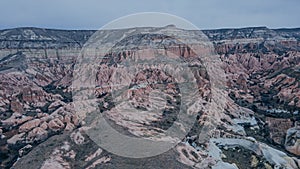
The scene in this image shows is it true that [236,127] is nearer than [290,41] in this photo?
Yes

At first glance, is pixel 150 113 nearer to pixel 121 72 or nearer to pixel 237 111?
pixel 237 111

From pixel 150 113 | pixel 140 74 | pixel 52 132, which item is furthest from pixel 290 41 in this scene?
pixel 52 132

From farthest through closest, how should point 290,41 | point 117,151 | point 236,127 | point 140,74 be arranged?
1. point 290,41
2. point 140,74
3. point 236,127
4. point 117,151

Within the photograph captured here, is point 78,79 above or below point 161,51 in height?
below

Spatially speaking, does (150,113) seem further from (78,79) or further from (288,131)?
(78,79)

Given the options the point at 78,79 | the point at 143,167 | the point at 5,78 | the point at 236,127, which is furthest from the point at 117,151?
the point at 5,78

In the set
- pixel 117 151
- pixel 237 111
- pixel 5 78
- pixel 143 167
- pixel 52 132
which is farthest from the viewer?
pixel 5 78
